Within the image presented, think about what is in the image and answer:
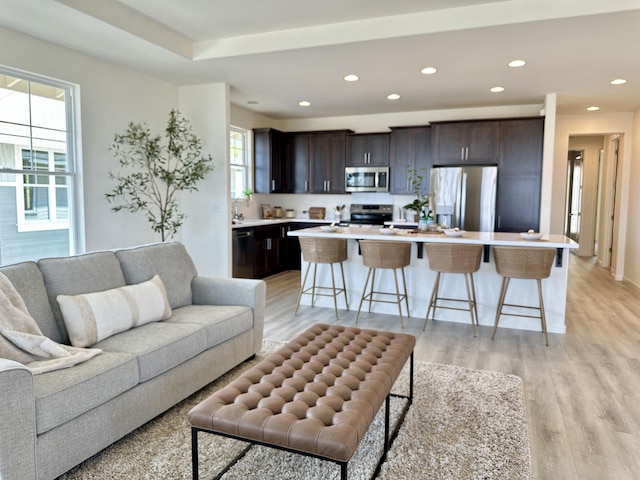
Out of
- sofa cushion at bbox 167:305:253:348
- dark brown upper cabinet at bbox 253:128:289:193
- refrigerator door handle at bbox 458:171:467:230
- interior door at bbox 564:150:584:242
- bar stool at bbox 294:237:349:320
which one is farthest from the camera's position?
interior door at bbox 564:150:584:242

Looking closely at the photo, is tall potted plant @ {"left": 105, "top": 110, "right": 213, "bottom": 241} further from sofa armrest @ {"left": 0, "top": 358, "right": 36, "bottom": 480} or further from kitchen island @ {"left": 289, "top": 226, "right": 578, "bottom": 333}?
sofa armrest @ {"left": 0, "top": 358, "right": 36, "bottom": 480}

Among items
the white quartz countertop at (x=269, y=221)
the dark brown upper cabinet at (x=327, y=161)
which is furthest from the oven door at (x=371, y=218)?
the dark brown upper cabinet at (x=327, y=161)

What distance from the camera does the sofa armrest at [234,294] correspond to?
326 cm

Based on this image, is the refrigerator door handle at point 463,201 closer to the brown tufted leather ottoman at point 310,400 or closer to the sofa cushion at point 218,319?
the sofa cushion at point 218,319

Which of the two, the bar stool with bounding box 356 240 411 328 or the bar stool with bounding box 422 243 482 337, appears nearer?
the bar stool with bounding box 422 243 482 337

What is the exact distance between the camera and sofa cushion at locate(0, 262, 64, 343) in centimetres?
228

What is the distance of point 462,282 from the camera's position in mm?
4512

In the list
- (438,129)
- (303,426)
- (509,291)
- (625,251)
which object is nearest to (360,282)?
(509,291)

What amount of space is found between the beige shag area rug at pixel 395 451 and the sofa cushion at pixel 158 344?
0.33 metres

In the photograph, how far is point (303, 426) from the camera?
158 cm

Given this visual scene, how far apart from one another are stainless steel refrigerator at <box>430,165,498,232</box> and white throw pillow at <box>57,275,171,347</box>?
15.1 ft

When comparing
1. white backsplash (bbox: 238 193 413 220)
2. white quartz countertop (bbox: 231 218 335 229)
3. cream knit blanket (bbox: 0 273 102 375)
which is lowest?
cream knit blanket (bbox: 0 273 102 375)

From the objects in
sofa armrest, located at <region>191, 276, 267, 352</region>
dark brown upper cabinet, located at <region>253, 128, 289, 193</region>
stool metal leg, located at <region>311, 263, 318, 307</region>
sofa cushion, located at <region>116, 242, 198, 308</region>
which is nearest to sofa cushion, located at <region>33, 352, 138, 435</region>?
sofa cushion, located at <region>116, 242, 198, 308</region>

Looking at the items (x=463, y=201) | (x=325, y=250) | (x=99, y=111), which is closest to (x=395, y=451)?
(x=325, y=250)
